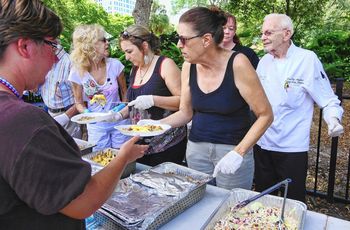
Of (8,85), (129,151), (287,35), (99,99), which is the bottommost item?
(99,99)

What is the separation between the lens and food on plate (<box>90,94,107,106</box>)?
2721 mm

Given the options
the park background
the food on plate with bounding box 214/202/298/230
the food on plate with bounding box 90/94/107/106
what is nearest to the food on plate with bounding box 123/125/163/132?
the food on plate with bounding box 214/202/298/230

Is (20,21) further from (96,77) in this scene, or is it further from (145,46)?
(96,77)

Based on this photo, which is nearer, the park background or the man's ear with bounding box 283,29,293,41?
the man's ear with bounding box 283,29,293,41

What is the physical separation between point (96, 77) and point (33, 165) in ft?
7.04

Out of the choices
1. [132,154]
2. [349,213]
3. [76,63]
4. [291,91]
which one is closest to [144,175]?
[132,154]

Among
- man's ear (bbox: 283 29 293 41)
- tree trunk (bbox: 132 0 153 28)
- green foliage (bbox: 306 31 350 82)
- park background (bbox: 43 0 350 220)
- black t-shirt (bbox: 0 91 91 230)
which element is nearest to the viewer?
black t-shirt (bbox: 0 91 91 230)

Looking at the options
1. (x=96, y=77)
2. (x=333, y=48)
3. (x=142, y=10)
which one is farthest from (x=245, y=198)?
(x=333, y=48)

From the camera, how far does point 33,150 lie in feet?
2.37

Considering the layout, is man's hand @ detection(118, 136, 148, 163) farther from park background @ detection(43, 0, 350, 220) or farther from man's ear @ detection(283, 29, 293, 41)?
park background @ detection(43, 0, 350, 220)

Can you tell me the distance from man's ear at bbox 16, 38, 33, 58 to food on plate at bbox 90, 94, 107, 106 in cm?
190

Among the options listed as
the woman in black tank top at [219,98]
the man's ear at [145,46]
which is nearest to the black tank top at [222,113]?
the woman in black tank top at [219,98]

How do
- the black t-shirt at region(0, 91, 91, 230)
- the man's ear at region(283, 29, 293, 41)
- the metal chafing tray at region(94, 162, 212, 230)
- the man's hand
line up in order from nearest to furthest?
the black t-shirt at region(0, 91, 91, 230) → the man's hand → the metal chafing tray at region(94, 162, 212, 230) → the man's ear at region(283, 29, 293, 41)

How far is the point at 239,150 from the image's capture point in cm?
169
